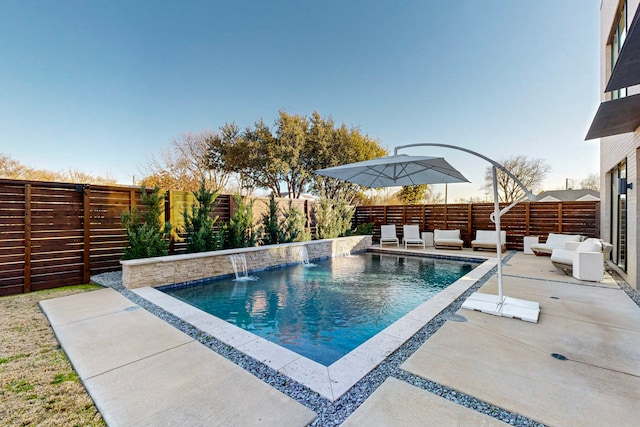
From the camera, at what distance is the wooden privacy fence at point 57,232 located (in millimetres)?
5379

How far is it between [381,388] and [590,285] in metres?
5.97

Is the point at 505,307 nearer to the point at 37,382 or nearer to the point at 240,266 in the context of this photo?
the point at 37,382

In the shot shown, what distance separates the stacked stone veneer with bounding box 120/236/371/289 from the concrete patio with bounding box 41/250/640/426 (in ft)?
4.85

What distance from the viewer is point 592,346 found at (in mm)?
3078

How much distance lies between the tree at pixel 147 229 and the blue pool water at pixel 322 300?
125 centimetres

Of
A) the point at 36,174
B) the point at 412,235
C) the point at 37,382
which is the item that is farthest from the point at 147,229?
the point at 36,174

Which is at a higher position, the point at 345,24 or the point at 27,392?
the point at 345,24

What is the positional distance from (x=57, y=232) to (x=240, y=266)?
3.87 metres

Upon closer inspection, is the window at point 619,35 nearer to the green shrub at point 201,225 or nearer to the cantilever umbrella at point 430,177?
the cantilever umbrella at point 430,177

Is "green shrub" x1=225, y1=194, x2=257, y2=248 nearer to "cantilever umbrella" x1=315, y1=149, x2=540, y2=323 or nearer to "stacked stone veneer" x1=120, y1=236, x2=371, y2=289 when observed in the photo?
"stacked stone veneer" x1=120, y1=236, x2=371, y2=289

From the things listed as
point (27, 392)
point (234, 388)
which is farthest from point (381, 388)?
point (27, 392)

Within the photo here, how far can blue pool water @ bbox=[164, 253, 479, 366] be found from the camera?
3.86 metres

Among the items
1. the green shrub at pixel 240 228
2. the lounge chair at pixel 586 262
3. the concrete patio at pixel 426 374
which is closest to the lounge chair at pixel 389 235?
the green shrub at pixel 240 228

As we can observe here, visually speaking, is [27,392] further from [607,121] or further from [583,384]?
[607,121]
